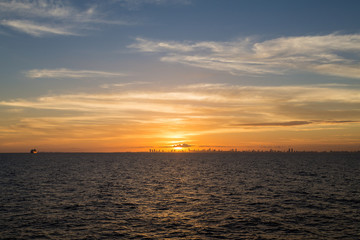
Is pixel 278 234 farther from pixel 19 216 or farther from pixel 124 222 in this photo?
pixel 19 216

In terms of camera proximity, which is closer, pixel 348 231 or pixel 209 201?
pixel 348 231

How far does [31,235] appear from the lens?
1238 inches

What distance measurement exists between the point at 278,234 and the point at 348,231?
26.8 ft

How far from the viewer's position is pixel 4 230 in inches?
1293

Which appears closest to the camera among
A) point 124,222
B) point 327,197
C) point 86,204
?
point 124,222

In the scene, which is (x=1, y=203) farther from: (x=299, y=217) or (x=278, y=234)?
(x=299, y=217)

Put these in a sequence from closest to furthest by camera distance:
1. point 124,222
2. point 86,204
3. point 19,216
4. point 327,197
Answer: point 124,222, point 19,216, point 86,204, point 327,197

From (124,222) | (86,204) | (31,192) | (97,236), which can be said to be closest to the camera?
(97,236)

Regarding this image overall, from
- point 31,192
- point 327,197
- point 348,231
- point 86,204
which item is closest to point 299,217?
point 348,231

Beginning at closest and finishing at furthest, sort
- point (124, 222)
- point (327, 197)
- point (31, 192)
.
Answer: point (124, 222) < point (327, 197) < point (31, 192)

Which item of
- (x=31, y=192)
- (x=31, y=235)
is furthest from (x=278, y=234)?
(x=31, y=192)

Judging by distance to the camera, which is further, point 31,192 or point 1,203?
point 31,192

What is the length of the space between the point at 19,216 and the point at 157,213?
1845 centimetres

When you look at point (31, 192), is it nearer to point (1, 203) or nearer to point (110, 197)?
point (1, 203)
